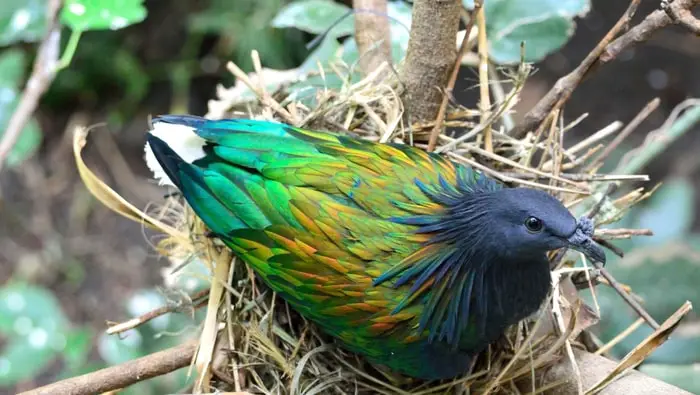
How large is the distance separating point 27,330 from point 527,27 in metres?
1.38

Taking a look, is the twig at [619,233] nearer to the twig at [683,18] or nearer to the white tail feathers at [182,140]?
the twig at [683,18]

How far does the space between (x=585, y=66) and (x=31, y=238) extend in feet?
6.68

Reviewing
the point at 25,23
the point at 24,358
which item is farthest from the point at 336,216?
the point at 24,358

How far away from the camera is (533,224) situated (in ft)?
2.83

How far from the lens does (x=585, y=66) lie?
1006mm

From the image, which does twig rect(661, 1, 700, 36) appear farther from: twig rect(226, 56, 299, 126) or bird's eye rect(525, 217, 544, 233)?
twig rect(226, 56, 299, 126)

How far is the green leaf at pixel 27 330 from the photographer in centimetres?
180

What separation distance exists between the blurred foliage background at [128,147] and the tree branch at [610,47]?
1.90 feet

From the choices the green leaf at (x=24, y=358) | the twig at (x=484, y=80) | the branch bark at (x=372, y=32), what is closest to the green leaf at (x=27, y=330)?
the green leaf at (x=24, y=358)

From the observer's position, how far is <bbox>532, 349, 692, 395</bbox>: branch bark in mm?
888

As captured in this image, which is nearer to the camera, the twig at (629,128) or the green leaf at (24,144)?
the twig at (629,128)

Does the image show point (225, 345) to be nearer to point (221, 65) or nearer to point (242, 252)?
point (242, 252)

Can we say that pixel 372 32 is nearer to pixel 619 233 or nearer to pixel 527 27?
pixel 527 27

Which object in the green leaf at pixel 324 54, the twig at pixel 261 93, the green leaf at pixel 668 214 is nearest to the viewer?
the twig at pixel 261 93
